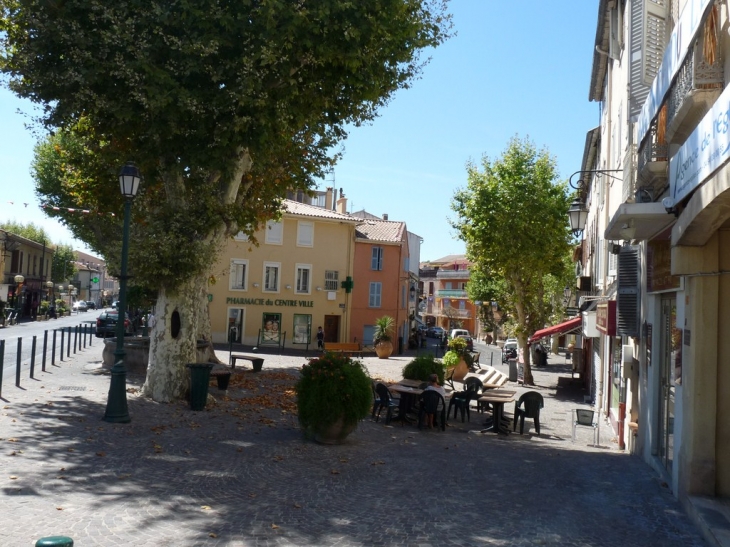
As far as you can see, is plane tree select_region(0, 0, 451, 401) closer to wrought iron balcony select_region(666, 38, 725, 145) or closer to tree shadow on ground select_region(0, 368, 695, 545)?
tree shadow on ground select_region(0, 368, 695, 545)

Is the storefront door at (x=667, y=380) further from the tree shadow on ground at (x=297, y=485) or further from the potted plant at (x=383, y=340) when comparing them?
the potted plant at (x=383, y=340)

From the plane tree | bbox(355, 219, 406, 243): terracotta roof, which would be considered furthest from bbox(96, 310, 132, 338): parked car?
the plane tree

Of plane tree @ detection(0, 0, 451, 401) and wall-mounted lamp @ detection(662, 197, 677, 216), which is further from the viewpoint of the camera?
plane tree @ detection(0, 0, 451, 401)

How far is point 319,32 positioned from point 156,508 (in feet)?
27.7

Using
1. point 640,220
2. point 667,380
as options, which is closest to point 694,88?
point 640,220

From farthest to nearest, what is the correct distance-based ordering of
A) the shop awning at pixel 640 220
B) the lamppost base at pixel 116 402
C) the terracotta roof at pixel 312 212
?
the terracotta roof at pixel 312 212, the lamppost base at pixel 116 402, the shop awning at pixel 640 220

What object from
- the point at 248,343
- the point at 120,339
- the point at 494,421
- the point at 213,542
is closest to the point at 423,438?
the point at 494,421

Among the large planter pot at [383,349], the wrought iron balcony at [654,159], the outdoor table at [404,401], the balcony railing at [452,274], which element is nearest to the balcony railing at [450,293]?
the balcony railing at [452,274]

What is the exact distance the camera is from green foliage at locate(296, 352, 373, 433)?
10422 millimetres

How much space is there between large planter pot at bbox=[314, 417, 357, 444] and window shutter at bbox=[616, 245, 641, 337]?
530 cm

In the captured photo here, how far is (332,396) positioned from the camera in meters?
10.4

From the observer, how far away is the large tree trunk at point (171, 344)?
45.0 ft

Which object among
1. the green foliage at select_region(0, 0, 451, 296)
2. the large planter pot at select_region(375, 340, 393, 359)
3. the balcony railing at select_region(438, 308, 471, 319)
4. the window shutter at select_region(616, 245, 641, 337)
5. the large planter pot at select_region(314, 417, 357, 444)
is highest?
the green foliage at select_region(0, 0, 451, 296)

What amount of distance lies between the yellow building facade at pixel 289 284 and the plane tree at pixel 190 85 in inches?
988
